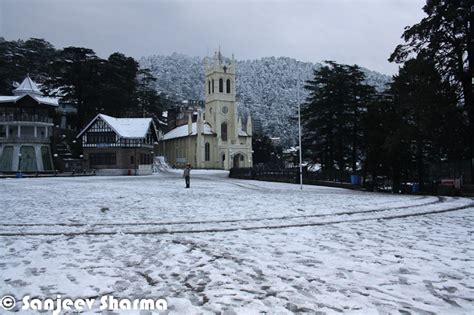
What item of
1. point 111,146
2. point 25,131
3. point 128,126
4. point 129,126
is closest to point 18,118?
point 25,131

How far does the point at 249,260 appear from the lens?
6.50m

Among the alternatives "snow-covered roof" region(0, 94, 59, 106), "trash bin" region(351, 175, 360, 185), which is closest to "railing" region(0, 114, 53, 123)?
"snow-covered roof" region(0, 94, 59, 106)

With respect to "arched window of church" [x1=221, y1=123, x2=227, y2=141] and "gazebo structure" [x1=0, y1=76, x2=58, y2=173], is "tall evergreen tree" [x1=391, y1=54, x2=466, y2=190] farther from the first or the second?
"arched window of church" [x1=221, y1=123, x2=227, y2=141]

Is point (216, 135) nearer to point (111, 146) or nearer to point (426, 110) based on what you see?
point (111, 146)

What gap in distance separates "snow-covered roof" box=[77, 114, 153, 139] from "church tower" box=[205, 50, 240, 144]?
24445mm

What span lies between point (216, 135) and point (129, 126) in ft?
84.7

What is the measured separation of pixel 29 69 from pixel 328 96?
6072 cm

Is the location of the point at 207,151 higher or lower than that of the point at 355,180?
higher

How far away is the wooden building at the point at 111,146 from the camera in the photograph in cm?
5606

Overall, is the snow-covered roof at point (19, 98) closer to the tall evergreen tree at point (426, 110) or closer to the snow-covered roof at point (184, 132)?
the snow-covered roof at point (184, 132)

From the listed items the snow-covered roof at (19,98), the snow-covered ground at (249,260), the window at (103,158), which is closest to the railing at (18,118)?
the snow-covered roof at (19,98)

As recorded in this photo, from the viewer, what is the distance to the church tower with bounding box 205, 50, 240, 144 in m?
82.7

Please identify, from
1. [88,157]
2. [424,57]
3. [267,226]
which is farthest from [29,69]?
[267,226]

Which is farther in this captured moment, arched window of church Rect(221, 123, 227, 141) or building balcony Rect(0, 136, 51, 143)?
arched window of church Rect(221, 123, 227, 141)
